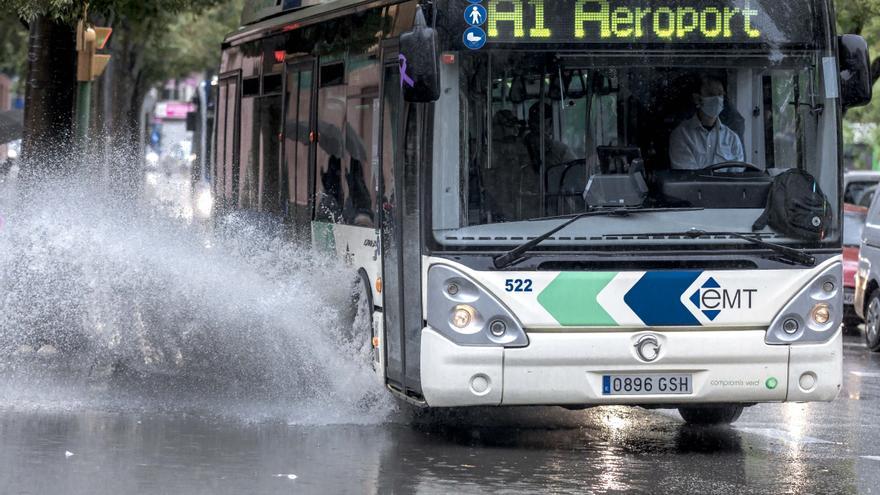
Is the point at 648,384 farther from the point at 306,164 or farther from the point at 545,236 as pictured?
the point at 306,164

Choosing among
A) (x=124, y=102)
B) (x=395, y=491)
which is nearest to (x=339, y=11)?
→ (x=395, y=491)

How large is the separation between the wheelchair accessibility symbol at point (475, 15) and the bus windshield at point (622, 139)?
18cm

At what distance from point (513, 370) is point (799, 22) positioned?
2.61 metres

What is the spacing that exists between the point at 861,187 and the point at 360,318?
515 inches

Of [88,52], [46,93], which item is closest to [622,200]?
[88,52]

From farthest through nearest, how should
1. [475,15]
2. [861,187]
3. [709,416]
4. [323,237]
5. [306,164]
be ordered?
[861,187] < [306,164] < [323,237] < [709,416] < [475,15]

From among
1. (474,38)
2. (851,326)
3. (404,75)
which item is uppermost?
(474,38)

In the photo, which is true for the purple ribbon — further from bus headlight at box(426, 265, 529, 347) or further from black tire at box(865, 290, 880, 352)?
black tire at box(865, 290, 880, 352)

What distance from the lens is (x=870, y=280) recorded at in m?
18.7

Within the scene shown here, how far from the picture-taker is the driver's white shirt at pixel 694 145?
9.85 meters

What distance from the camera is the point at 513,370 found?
9.66 meters

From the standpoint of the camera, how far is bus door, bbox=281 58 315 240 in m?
12.8

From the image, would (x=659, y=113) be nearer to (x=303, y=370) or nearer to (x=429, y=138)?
(x=429, y=138)

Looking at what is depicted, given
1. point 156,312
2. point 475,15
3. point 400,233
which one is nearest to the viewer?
point 475,15
